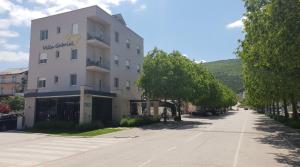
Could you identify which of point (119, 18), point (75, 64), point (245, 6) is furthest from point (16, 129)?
point (245, 6)

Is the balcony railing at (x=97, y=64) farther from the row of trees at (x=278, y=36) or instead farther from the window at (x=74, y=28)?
the row of trees at (x=278, y=36)

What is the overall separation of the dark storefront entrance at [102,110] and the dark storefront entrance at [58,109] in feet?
7.44

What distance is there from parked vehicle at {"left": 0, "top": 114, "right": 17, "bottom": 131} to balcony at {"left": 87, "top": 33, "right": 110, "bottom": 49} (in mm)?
12008

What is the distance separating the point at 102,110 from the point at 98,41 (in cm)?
828

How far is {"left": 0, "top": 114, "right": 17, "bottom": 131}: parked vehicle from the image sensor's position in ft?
112

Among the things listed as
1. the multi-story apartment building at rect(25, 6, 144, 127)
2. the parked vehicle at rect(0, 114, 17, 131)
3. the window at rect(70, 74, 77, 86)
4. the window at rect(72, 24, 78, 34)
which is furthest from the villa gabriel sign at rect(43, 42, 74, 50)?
the parked vehicle at rect(0, 114, 17, 131)

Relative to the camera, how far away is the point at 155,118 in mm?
42969

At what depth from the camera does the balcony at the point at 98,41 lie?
3709 cm

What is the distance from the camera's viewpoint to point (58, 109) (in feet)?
120

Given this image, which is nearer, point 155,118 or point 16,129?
point 16,129

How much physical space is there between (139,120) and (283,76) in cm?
2006

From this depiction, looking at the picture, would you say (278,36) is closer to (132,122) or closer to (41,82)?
(132,122)

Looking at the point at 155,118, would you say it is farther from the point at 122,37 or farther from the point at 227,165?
the point at 227,165

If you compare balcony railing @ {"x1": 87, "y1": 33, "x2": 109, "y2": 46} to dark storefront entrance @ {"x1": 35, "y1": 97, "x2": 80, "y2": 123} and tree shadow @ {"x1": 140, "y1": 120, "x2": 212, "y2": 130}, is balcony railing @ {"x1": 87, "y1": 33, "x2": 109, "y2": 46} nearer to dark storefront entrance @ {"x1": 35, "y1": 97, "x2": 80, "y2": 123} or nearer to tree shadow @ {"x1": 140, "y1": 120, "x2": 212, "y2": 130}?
dark storefront entrance @ {"x1": 35, "y1": 97, "x2": 80, "y2": 123}
